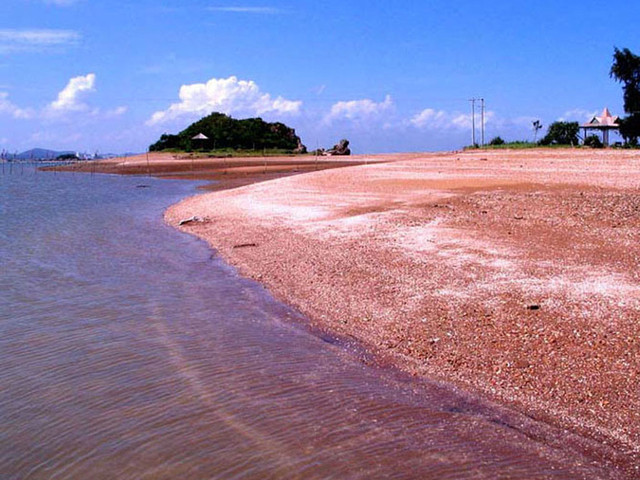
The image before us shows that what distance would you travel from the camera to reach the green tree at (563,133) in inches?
2138

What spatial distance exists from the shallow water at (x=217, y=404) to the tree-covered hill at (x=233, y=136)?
8637 cm

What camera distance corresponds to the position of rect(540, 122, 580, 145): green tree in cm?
5431

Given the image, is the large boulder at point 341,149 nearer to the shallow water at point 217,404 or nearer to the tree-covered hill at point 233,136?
the tree-covered hill at point 233,136

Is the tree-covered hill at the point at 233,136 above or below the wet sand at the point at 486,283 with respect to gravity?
above

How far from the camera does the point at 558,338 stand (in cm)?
628

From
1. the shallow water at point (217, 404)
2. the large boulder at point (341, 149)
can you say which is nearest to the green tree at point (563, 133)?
the large boulder at point (341, 149)

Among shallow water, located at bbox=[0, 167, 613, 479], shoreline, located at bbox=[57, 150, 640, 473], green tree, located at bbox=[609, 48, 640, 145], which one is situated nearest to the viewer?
shallow water, located at bbox=[0, 167, 613, 479]

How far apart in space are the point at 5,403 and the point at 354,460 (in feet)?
10.9

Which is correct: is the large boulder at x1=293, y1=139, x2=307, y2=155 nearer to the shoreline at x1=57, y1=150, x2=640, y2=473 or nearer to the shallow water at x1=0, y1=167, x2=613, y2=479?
the shoreline at x1=57, y1=150, x2=640, y2=473

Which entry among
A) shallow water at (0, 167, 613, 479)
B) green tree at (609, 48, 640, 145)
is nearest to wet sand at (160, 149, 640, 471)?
shallow water at (0, 167, 613, 479)

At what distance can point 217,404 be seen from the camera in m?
5.48

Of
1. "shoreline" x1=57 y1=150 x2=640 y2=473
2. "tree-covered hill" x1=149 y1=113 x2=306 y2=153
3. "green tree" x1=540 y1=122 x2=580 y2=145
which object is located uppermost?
"tree-covered hill" x1=149 y1=113 x2=306 y2=153

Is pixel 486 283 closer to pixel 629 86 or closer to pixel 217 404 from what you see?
pixel 217 404

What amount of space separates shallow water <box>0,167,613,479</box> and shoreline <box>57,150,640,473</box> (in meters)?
0.44
